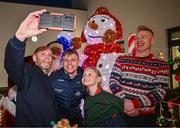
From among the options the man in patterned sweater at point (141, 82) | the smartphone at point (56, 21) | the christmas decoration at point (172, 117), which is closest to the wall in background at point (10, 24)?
the christmas decoration at point (172, 117)

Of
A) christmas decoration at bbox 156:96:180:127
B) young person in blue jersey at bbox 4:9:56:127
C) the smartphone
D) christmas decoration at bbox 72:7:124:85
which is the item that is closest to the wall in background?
christmas decoration at bbox 72:7:124:85

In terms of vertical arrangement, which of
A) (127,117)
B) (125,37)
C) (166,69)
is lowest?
(127,117)

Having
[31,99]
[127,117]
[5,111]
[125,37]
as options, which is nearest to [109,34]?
[127,117]

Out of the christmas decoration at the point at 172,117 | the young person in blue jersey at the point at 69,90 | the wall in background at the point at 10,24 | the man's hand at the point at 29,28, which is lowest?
the christmas decoration at the point at 172,117

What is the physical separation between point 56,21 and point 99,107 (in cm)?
68

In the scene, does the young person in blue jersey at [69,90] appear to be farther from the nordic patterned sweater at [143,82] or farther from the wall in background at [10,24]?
the wall in background at [10,24]

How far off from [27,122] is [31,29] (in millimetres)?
515

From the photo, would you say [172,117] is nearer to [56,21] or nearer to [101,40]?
[101,40]

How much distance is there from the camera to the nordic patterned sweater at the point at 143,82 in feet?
6.57

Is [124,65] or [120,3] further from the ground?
[120,3]

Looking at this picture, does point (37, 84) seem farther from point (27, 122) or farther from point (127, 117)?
point (127, 117)

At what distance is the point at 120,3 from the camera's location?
528 cm

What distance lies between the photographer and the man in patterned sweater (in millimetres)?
1998

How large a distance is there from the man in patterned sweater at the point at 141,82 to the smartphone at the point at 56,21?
2.49ft
